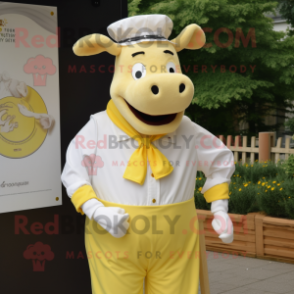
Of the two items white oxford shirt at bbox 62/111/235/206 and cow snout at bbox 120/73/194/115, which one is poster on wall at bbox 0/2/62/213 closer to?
white oxford shirt at bbox 62/111/235/206

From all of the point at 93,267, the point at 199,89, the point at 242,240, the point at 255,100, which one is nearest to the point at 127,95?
the point at 93,267

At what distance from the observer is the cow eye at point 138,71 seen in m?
2.90

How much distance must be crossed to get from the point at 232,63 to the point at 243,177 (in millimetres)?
6288

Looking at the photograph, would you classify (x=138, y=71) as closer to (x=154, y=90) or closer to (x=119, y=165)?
(x=154, y=90)

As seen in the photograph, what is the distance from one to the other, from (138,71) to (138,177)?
25.3 inches

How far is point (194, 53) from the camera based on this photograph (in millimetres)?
12789

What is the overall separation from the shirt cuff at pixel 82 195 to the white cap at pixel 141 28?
0.94 m

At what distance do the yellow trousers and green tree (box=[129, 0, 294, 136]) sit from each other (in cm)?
923

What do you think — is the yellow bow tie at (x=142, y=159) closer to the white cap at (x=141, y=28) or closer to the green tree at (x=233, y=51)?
the white cap at (x=141, y=28)

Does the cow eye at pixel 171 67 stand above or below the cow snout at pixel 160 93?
above

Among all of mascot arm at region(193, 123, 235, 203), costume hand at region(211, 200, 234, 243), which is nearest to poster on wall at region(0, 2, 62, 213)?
mascot arm at region(193, 123, 235, 203)

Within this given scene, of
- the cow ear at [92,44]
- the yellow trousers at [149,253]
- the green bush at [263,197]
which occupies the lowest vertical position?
the green bush at [263,197]

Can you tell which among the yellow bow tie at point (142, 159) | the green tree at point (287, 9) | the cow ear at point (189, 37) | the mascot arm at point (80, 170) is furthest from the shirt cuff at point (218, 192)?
the green tree at point (287, 9)

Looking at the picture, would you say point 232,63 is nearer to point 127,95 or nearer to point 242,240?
point 242,240
